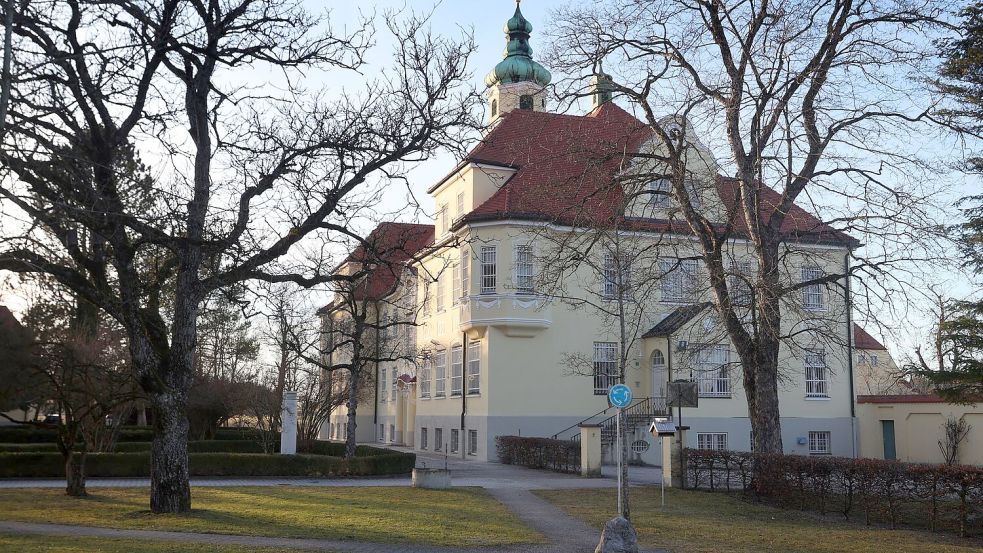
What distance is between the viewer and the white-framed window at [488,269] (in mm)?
33250

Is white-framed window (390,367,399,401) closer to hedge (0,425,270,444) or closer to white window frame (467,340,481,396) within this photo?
hedge (0,425,270,444)

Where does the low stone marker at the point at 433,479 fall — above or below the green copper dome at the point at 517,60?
below

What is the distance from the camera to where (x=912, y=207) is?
57.7 ft

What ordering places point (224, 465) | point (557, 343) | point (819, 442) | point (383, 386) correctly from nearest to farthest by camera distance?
point (224, 465), point (557, 343), point (819, 442), point (383, 386)

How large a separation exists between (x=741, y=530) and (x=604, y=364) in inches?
787

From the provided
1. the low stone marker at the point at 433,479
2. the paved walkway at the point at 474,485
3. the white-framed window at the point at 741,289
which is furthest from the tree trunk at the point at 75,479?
the white-framed window at the point at 741,289

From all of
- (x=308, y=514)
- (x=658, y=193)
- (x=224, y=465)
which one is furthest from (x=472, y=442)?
(x=308, y=514)

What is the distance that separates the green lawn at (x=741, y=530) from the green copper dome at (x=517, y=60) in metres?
35.9

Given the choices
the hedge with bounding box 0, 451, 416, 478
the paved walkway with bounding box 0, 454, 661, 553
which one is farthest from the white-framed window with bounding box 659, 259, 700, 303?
the hedge with bounding box 0, 451, 416, 478

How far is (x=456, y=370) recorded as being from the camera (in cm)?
3628

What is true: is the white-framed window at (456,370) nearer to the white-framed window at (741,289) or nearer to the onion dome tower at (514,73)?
the white-framed window at (741,289)

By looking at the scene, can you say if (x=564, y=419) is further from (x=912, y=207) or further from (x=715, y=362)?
(x=912, y=207)

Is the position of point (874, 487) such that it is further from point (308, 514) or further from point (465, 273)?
point (465, 273)

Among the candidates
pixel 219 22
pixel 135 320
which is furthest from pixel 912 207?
pixel 135 320
